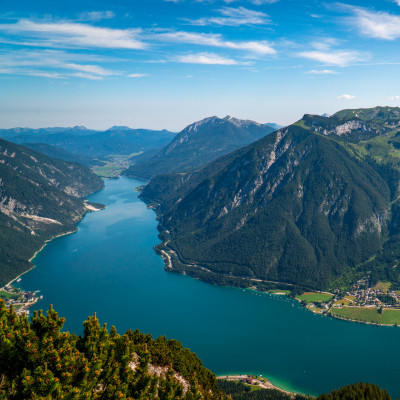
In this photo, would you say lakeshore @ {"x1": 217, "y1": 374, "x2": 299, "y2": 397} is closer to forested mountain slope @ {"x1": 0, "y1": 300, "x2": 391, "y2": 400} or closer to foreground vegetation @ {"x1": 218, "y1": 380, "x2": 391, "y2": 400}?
foreground vegetation @ {"x1": 218, "y1": 380, "x2": 391, "y2": 400}

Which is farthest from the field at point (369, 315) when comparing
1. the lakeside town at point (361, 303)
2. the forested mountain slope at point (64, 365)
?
the forested mountain slope at point (64, 365)

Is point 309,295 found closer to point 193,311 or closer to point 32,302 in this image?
point 193,311

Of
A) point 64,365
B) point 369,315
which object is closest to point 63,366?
point 64,365

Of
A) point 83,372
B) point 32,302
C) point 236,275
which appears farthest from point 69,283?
point 83,372

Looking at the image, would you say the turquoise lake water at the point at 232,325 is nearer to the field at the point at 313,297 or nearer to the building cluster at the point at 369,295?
the field at the point at 313,297

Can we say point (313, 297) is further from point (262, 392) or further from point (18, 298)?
point (18, 298)

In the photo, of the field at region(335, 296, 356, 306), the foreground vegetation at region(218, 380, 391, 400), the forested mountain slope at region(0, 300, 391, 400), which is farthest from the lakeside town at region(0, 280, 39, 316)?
the forested mountain slope at region(0, 300, 391, 400)
